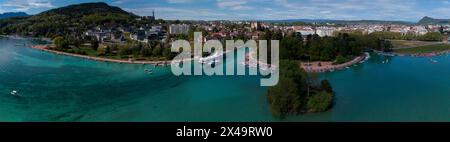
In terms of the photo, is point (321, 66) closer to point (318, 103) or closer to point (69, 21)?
point (318, 103)

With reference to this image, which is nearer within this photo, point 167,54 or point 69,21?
point 167,54

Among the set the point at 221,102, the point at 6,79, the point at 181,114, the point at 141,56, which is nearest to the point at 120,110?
the point at 181,114

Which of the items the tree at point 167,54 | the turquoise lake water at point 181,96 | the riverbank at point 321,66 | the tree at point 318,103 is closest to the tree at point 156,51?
the tree at point 167,54

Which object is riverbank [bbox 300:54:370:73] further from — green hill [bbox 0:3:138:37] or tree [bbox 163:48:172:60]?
green hill [bbox 0:3:138:37]

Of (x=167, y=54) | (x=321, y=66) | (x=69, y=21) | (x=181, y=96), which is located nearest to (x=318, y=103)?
(x=181, y=96)

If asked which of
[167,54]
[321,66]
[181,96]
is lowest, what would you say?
Answer: [181,96]
